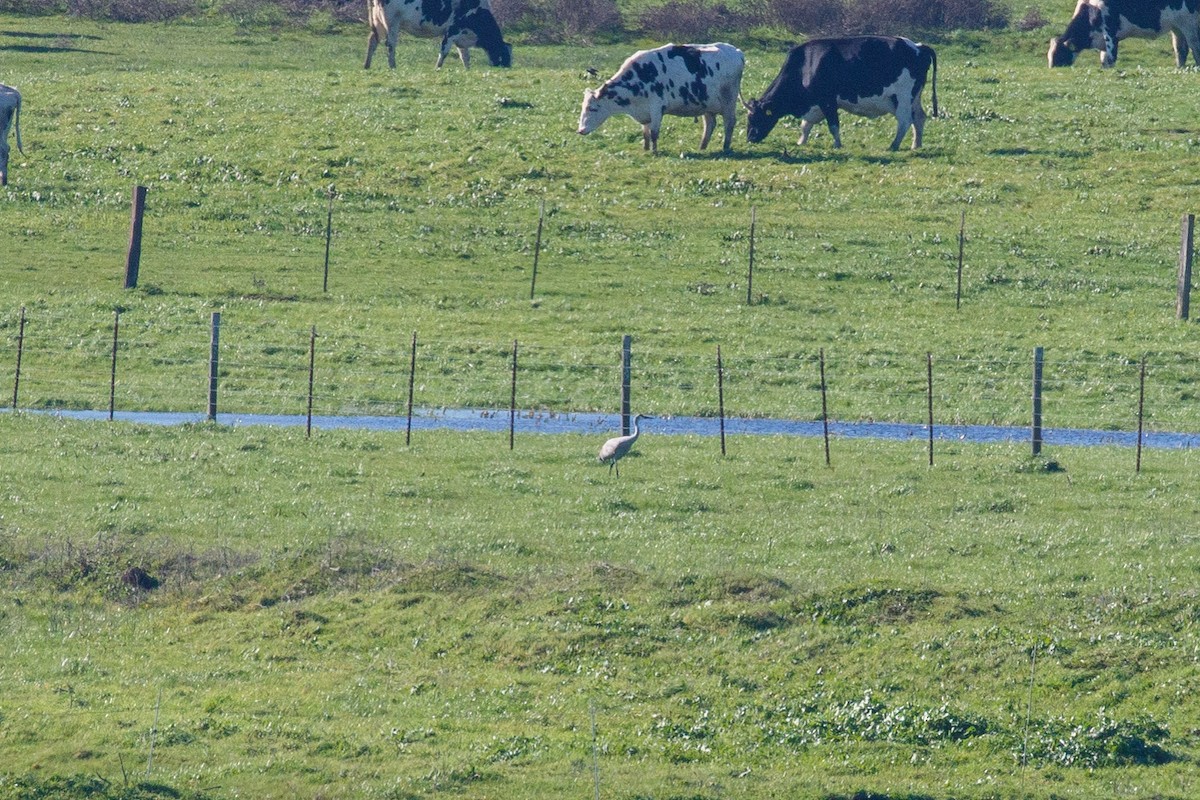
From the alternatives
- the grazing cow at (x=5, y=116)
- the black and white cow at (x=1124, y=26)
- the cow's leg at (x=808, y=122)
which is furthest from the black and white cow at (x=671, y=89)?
the black and white cow at (x=1124, y=26)

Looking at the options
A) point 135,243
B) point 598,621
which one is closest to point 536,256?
point 135,243

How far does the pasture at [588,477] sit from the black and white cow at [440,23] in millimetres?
3941

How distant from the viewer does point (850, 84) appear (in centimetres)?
4269

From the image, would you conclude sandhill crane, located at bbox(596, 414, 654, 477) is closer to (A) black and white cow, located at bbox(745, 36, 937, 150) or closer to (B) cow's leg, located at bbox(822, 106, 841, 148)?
(A) black and white cow, located at bbox(745, 36, 937, 150)

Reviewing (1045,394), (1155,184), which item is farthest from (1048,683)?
(1155,184)

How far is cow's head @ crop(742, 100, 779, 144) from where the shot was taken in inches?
1721

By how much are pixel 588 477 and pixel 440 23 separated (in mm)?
31961

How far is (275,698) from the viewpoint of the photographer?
1569cm

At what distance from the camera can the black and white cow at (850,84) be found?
140ft

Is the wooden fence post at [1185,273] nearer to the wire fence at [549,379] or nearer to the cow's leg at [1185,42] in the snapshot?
the wire fence at [549,379]

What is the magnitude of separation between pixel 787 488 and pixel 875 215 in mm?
17305

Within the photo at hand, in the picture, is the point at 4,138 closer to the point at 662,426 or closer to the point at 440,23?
the point at 440,23

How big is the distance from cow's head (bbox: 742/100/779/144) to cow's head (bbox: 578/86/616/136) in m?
3.18

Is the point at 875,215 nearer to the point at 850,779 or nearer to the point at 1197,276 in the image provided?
the point at 1197,276
